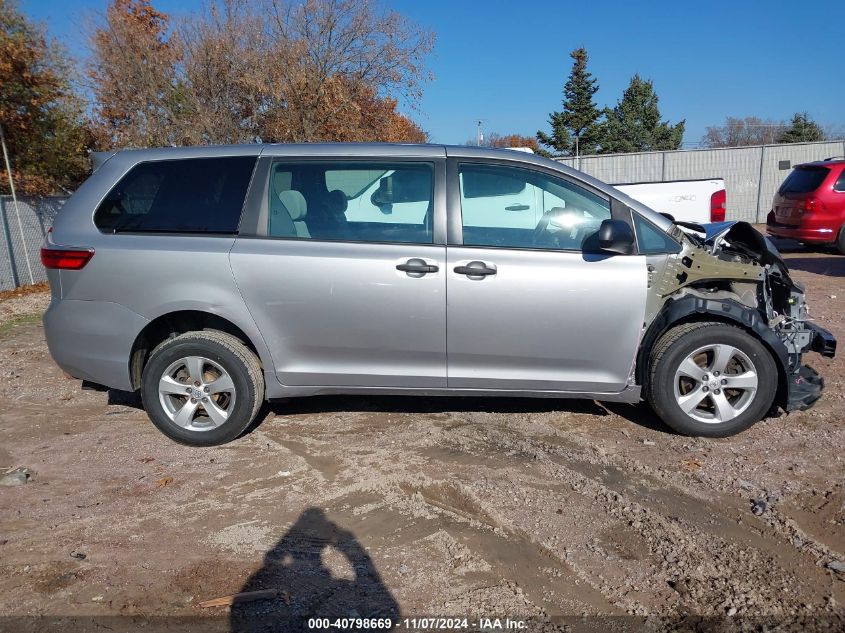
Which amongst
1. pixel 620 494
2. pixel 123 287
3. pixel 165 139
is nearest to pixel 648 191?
pixel 620 494

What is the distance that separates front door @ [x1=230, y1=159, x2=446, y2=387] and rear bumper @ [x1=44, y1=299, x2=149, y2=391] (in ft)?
2.89

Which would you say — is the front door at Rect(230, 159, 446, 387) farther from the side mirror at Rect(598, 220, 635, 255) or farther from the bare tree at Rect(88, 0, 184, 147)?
the bare tree at Rect(88, 0, 184, 147)

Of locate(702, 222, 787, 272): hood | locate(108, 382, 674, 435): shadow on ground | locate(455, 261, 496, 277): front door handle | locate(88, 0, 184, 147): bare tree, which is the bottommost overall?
locate(108, 382, 674, 435): shadow on ground

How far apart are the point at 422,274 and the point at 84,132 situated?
14.3 metres

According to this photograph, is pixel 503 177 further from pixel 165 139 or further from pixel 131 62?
pixel 131 62

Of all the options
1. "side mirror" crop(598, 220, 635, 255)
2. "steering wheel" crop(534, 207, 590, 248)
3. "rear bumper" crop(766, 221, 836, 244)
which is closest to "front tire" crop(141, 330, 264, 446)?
"steering wheel" crop(534, 207, 590, 248)

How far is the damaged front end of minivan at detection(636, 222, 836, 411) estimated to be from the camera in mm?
4207

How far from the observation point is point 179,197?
4418 millimetres

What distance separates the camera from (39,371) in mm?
6352

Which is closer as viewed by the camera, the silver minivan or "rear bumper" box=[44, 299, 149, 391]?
the silver minivan

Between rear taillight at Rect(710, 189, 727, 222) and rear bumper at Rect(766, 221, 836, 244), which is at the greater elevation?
rear taillight at Rect(710, 189, 727, 222)

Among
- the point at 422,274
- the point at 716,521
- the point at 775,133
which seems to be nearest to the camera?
the point at 716,521

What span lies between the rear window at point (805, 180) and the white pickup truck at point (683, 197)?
13.0 ft

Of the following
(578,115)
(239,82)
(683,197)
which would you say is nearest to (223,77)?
(239,82)
